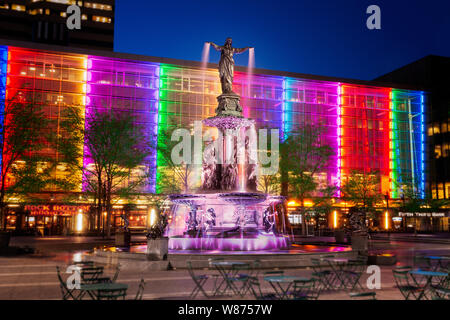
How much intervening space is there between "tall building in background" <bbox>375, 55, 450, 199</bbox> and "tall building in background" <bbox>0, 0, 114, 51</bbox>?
210 ft

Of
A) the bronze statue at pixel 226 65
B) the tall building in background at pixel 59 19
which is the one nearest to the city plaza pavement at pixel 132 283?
the bronze statue at pixel 226 65

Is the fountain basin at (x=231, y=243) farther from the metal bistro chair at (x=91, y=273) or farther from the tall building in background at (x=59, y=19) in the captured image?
the tall building in background at (x=59, y=19)

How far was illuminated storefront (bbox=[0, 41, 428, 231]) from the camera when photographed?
2416 inches

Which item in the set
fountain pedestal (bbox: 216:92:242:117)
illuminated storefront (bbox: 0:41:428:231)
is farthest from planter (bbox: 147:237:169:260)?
illuminated storefront (bbox: 0:41:428:231)

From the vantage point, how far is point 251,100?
7050cm

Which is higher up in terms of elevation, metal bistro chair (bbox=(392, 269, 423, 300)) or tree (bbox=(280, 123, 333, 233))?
tree (bbox=(280, 123, 333, 233))

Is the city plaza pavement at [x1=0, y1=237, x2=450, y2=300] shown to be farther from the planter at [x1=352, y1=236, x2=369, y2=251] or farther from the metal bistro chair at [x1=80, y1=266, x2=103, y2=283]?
the planter at [x1=352, y1=236, x2=369, y2=251]

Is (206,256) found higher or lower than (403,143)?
lower

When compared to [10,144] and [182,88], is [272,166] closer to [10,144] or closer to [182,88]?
[182,88]

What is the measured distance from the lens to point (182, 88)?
68188 mm

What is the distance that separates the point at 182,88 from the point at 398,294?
2327 inches

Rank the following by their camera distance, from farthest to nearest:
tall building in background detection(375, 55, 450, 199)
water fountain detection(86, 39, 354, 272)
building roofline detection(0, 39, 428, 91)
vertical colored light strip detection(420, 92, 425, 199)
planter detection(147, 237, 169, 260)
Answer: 1. vertical colored light strip detection(420, 92, 425, 199)
2. tall building in background detection(375, 55, 450, 199)
3. building roofline detection(0, 39, 428, 91)
4. water fountain detection(86, 39, 354, 272)
5. planter detection(147, 237, 169, 260)

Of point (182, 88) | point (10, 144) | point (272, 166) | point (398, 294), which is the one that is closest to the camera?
point (398, 294)
